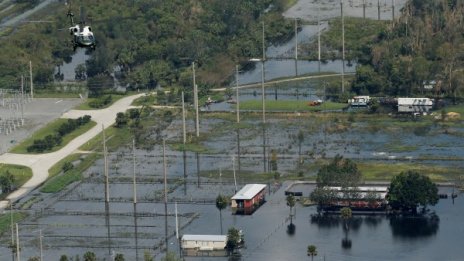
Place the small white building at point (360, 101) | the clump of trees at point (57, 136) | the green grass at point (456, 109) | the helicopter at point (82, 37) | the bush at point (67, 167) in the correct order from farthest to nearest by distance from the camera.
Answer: the small white building at point (360, 101), the green grass at point (456, 109), the clump of trees at point (57, 136), the bush at point (67, 167), the helicopter at point (82, 37)

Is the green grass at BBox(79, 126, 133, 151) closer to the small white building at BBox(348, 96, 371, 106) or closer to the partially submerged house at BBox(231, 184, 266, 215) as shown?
the small white building at BBox(348, 96, 371, 106)

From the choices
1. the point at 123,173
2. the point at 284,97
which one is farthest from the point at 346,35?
the point at 123,173

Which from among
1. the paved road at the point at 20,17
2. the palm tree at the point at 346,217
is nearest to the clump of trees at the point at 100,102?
the paved road at the point at 20,17

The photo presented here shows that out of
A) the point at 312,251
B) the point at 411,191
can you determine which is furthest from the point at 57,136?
the point at 312,251

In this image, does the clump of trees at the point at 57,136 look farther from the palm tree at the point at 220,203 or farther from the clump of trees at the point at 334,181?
the clump of trees at the point at 334,181

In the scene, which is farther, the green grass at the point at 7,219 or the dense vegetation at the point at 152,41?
the dense vegetation at the point at 152,41
